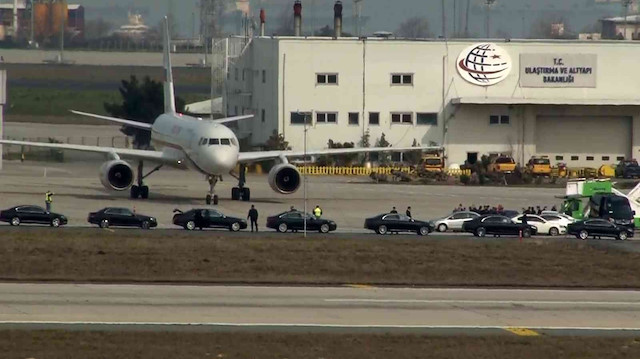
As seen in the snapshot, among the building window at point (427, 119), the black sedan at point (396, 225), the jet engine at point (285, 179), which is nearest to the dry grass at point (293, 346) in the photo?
the black sedan at point (396, 225)

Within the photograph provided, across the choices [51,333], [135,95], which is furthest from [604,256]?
[135,95]

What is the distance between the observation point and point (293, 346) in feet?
102

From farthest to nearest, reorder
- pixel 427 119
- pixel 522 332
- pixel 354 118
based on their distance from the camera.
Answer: pixel 427 119, pixel 354 118, pixel 522 332

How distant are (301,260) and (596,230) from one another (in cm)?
1832

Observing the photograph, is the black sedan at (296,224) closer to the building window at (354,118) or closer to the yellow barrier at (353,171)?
the yellow barrier at (353,171)

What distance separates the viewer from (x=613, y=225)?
62062mm

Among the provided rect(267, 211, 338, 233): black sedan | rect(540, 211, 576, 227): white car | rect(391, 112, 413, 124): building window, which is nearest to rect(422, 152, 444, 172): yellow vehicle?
rect(391, 112, 413, 124): building window

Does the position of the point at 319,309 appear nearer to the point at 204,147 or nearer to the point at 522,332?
the point at 522,332

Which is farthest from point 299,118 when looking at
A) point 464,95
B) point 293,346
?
point 293,346

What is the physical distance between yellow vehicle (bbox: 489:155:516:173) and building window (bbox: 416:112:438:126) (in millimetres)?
6075

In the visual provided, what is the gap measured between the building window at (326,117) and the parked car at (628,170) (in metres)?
20.0

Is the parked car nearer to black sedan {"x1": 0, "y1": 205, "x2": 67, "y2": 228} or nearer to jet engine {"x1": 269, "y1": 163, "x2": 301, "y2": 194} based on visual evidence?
jet engine {"x1": 269, "y1": 163, "x2": 301, "y2": 194}

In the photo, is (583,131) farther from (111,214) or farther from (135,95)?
(111,214)

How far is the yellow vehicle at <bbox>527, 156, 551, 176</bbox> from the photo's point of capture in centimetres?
9750
